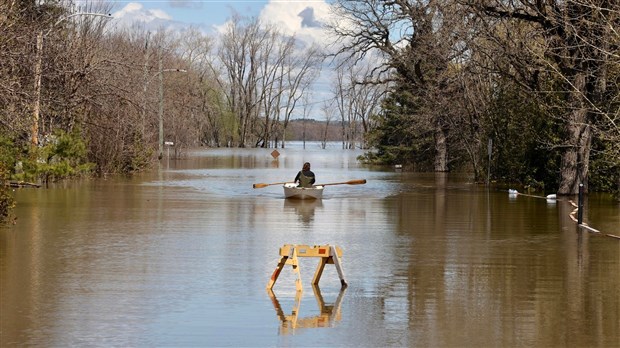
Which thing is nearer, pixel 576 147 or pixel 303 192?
pixel 303 192

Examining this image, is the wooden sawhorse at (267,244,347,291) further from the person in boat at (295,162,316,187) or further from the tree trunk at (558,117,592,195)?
the tree trunk at (558,117,592,195)

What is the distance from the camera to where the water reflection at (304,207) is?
3117 centimetres

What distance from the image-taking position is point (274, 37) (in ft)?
482

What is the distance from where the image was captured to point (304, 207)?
35.4m

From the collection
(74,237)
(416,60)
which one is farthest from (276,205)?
(416,60)

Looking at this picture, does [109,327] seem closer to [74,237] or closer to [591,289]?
[591,289]

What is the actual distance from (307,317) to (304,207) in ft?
69.9

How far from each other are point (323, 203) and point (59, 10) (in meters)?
24.1

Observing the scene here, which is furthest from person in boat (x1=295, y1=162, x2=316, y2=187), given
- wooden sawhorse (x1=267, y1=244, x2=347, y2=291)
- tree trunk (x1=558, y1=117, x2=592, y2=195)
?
wooden sawhorse (x1=267, y1=244, x2=347, y2=291)

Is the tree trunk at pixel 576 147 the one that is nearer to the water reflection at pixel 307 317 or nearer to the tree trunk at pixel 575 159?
the tree trunk at pixel 575 159

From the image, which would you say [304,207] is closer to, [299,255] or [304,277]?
[304,277]

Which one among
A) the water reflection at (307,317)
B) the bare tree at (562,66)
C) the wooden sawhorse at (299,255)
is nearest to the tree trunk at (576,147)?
the bare tree at (562,66)

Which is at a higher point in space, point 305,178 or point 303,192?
point 305,178

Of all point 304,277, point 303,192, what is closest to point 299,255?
point 304,277
